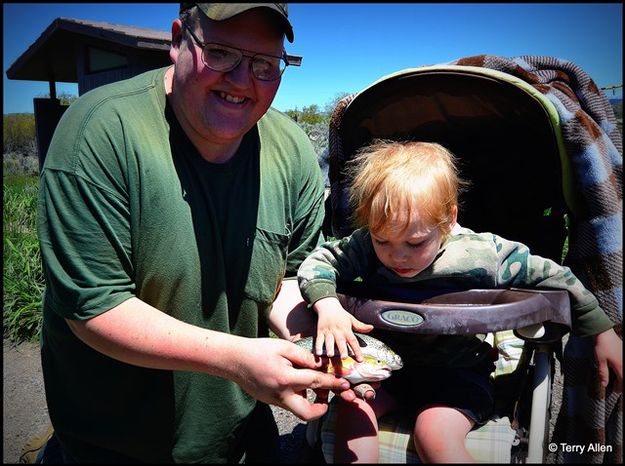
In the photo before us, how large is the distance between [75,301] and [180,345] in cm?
39

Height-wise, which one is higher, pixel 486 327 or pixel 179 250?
pixel 179 250

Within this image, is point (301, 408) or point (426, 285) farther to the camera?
point (426, 285)

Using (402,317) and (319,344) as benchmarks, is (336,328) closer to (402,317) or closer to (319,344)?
(319,344)

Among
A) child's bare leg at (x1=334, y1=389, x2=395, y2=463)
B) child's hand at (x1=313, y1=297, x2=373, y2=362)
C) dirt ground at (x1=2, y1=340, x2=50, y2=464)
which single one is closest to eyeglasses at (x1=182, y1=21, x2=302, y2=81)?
child's hand at (x1=313, y1=297, x2=373, y2=362)

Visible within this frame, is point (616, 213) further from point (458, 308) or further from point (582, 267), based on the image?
point (458, 308)

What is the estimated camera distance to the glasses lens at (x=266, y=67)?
6.12ft

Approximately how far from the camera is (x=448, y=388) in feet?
6.34

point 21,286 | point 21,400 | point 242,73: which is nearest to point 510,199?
point 242,73

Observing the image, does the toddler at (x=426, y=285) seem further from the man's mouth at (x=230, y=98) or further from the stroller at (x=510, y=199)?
the man's mouth at (x=230, y=98)

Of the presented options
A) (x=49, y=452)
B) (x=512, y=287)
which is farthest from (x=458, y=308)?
(x=49, y=452)

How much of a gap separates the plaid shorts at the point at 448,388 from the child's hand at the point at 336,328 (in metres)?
0.39

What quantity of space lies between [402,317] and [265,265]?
0.73m

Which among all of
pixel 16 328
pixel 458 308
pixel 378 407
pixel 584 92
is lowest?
pixel 16 328

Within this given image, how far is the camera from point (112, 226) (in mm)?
1739
